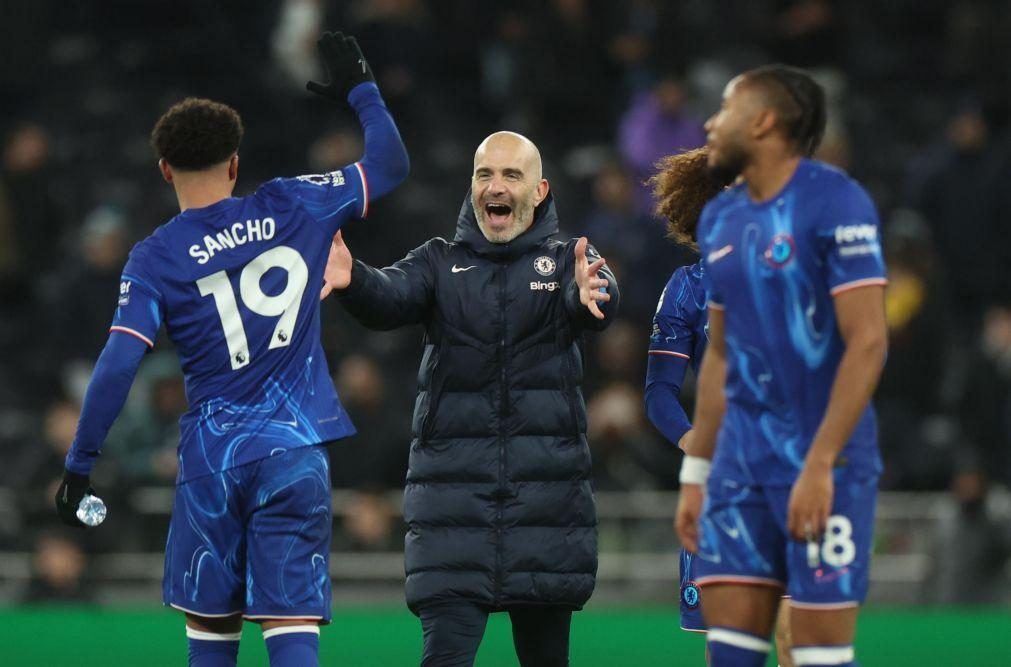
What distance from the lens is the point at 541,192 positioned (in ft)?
22.8

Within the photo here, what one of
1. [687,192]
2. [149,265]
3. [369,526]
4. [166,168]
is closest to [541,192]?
[687,192]

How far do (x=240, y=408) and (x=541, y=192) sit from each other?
143 centimetres

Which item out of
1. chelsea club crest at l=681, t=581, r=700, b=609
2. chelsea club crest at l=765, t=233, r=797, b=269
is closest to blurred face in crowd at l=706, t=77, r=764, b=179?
chelsea club crest at l=765, t=233, r=797, b=269

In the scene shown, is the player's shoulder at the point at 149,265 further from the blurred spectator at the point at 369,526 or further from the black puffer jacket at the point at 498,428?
the blurred spectator at the point at 369,526

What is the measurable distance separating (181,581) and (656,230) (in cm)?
777

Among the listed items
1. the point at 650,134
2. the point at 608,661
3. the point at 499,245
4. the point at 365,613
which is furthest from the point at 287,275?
the point at 650,134

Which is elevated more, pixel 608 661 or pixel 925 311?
pixel 925 311

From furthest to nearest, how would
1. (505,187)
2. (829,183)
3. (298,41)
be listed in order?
(298,41), (505,187), (829,183)

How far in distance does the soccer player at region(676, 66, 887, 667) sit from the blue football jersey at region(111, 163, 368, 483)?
5.22ft

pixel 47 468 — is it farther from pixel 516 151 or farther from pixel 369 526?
pixel 516 151

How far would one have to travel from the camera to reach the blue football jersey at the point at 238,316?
6.18 m

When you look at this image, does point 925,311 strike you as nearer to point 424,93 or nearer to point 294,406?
point 424,93

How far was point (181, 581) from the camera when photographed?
6250 mm

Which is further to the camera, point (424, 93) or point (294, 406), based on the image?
point (424, 93)
